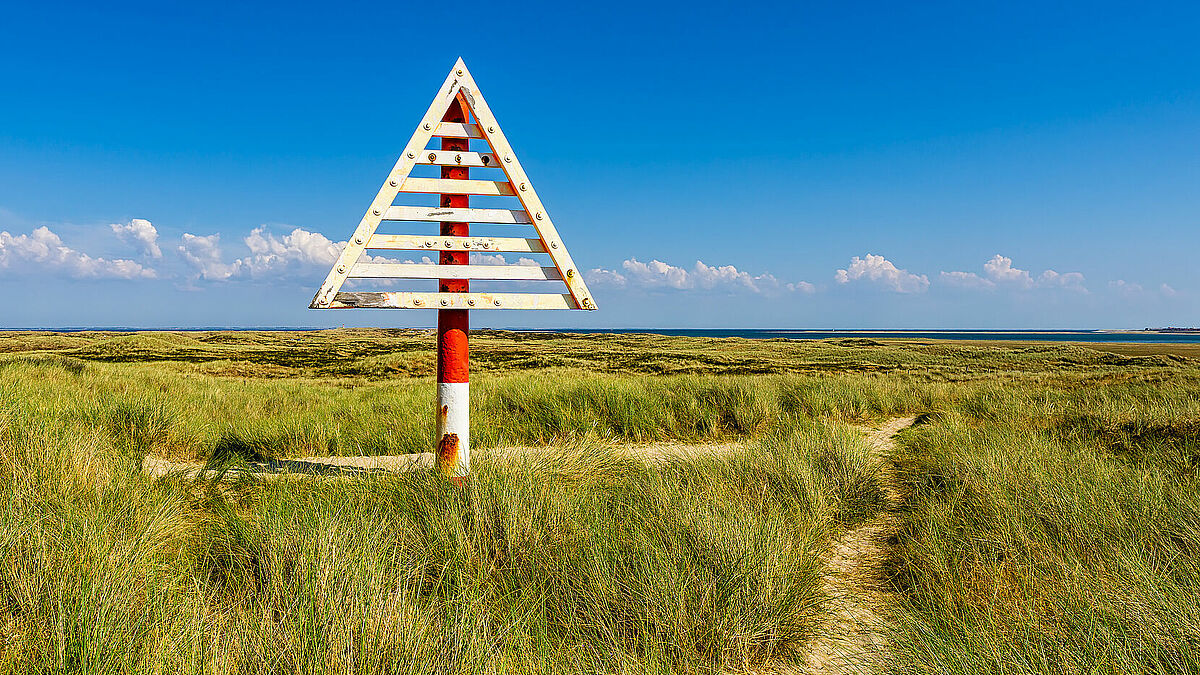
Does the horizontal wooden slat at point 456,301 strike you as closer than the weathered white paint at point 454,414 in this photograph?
Yes

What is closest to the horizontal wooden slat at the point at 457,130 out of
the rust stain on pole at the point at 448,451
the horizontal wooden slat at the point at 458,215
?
the horizontal wooden slat at the point at 458,215

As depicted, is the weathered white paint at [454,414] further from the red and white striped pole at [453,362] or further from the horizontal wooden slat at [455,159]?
the horizontal wooden slat at [455,159]

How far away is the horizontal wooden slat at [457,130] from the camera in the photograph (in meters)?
4.91

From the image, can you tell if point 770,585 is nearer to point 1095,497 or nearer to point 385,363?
point 1095,497

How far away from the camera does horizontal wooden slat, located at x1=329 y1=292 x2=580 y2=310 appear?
456cm

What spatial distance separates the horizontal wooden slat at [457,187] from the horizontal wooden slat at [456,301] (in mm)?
800

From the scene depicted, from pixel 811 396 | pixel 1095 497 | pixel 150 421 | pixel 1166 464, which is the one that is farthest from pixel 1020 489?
pixel 150 421

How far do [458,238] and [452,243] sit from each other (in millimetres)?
59

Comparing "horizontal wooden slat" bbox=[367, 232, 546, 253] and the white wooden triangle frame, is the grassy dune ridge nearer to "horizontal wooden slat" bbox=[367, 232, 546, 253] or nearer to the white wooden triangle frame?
the white wooden triangle frame

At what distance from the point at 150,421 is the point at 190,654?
21.0 ft

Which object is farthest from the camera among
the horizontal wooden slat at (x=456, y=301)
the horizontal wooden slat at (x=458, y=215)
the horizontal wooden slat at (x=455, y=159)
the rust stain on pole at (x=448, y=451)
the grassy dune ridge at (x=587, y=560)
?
the rust stain on pole at (x=448, y=451)

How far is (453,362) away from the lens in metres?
4.96

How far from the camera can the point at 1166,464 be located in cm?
582

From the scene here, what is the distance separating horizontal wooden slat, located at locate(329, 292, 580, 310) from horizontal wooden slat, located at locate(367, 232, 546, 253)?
1.18 ft
